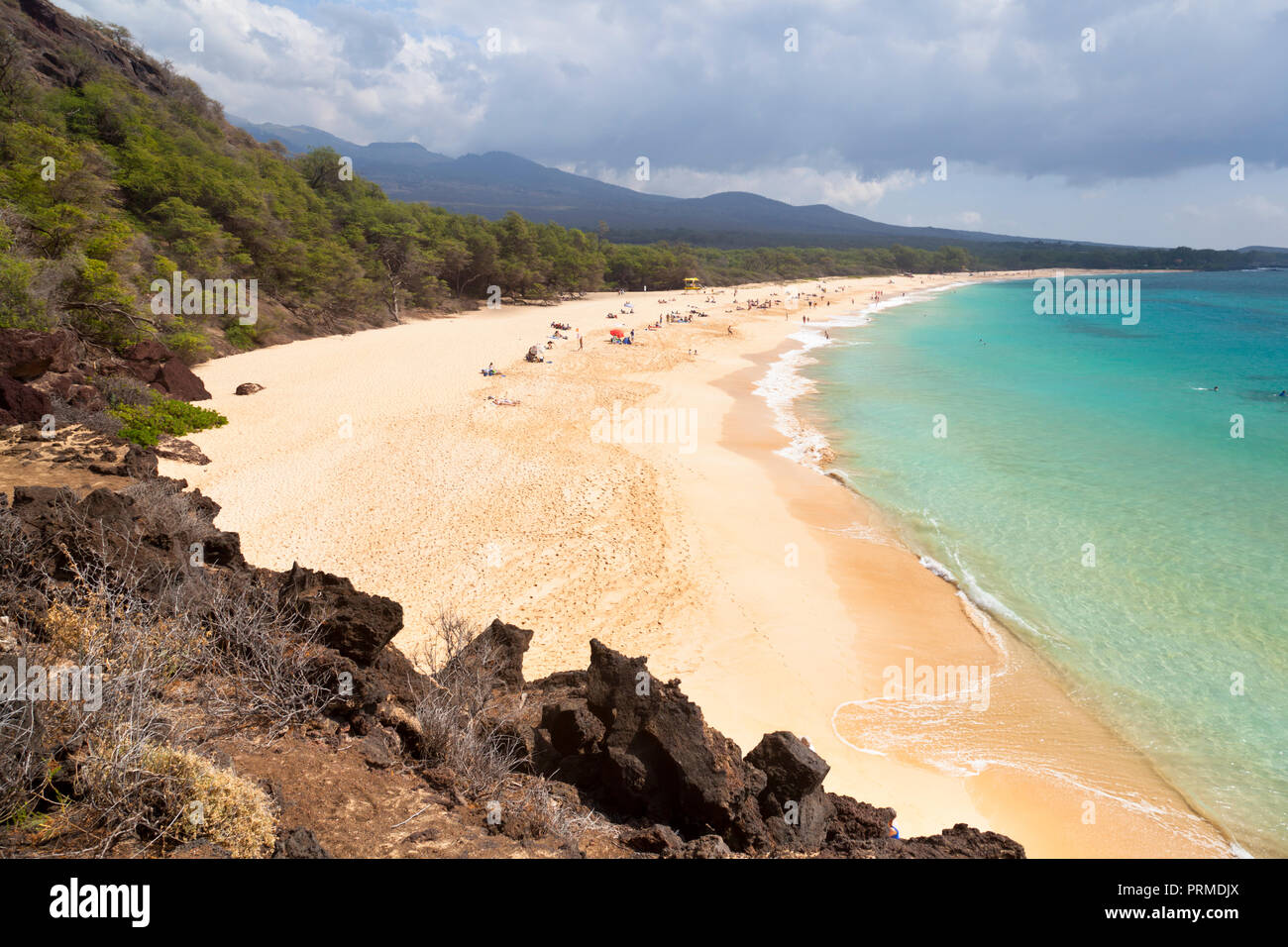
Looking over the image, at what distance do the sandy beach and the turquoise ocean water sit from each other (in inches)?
37.9

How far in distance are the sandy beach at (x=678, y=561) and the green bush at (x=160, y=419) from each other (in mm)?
787

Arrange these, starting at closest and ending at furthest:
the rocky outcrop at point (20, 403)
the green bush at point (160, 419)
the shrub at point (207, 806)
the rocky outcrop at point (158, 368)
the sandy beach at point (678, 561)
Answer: the shrub at point (207, 806) → the sandy beach at point (678, 561) → the rocky outcrop at point (20, 403) → the green bush at point (160, 419) → the rocky outcrop at point (158, 368)

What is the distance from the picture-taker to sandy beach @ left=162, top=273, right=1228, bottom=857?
8484 mm

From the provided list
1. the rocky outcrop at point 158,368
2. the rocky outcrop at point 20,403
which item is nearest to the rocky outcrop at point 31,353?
the rocky outcrop at point 20,403

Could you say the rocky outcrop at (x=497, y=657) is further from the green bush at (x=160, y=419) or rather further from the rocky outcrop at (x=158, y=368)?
the rocky outcrop at (x=158, y=368)

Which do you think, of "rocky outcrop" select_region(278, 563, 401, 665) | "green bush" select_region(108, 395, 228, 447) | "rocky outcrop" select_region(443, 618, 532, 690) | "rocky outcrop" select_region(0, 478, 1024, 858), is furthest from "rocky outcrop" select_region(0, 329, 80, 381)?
"rocky outcrop" select_region(443, 618, 532, 690)

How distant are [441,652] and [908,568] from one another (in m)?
9.65

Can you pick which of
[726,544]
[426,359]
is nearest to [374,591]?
[726,544]

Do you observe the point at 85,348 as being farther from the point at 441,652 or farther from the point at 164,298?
the point at 441,652

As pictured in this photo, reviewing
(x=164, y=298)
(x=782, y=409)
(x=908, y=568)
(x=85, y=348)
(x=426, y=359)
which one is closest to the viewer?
(x=908, y=568)

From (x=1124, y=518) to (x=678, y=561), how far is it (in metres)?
12.3

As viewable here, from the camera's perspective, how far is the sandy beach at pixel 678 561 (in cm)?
848
